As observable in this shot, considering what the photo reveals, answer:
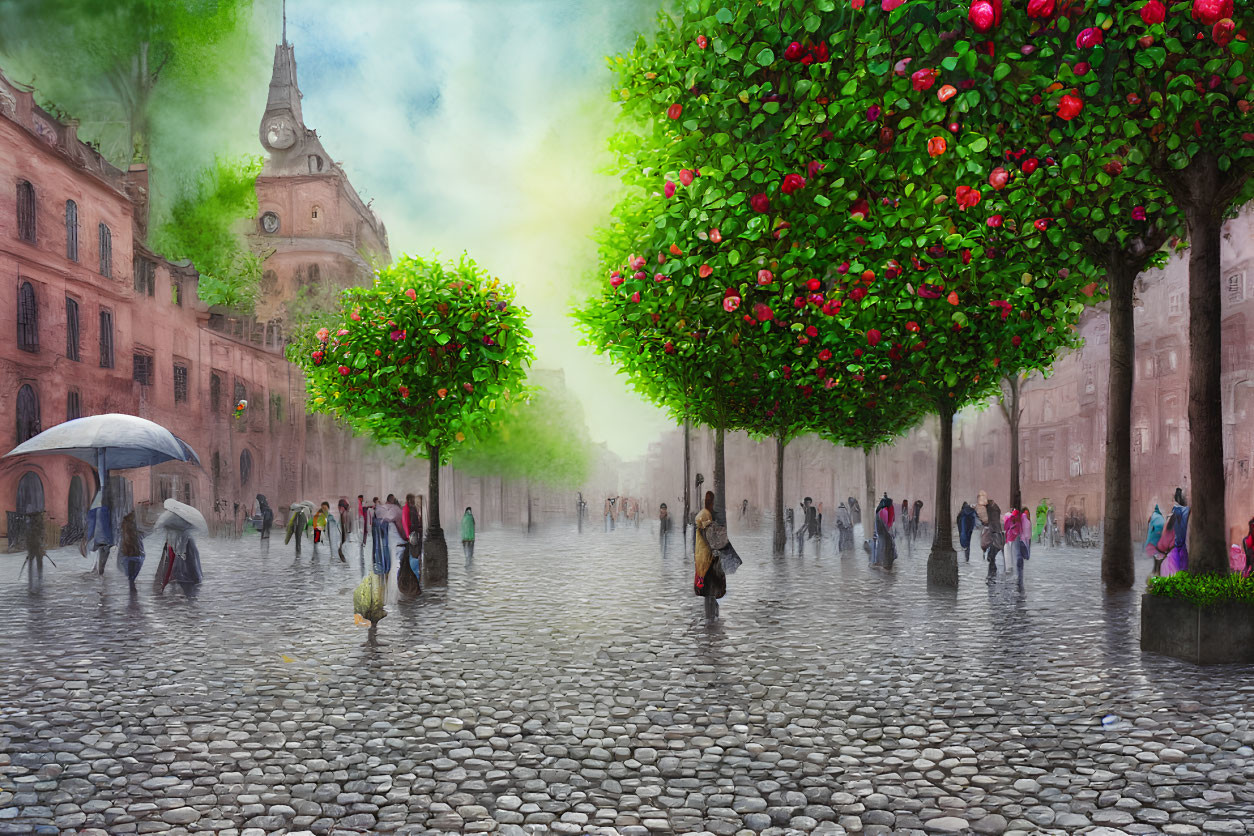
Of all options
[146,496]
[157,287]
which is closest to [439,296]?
[146,496]

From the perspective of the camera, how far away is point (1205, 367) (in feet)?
32.5

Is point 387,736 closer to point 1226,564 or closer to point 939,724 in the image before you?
point 939,724

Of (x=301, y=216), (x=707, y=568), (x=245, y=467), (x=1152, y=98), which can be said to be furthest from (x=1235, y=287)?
(x=301, y=216)

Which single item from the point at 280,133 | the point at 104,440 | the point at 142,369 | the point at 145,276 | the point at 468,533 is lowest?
the point at 468,533

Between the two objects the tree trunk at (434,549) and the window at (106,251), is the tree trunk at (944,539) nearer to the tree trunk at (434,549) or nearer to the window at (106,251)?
the tree trunk at (434,549)

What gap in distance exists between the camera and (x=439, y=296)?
17.6 m

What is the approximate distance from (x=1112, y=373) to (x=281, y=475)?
4918 centimetres

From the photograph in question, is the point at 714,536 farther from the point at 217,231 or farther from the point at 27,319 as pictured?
the point at 217,231

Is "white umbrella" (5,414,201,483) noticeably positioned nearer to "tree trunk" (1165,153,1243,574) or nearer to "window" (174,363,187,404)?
"tree trunk" (1165,153,1243,574)

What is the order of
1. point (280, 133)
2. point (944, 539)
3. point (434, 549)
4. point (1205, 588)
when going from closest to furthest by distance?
point (1205, 588), point (944, 539), point (434, 549), point (280, 133)

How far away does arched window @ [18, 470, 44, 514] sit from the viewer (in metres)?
31.1

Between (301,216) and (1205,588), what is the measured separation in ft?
A: 236

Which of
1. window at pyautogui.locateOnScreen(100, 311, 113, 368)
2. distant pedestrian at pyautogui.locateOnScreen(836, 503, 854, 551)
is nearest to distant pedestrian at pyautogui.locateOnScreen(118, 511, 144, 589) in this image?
distant pedestrian at pyautogui.locateOnScreen(836, 503, 854, 551)

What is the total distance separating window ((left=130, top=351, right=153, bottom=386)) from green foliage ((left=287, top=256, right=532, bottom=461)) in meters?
24.9
